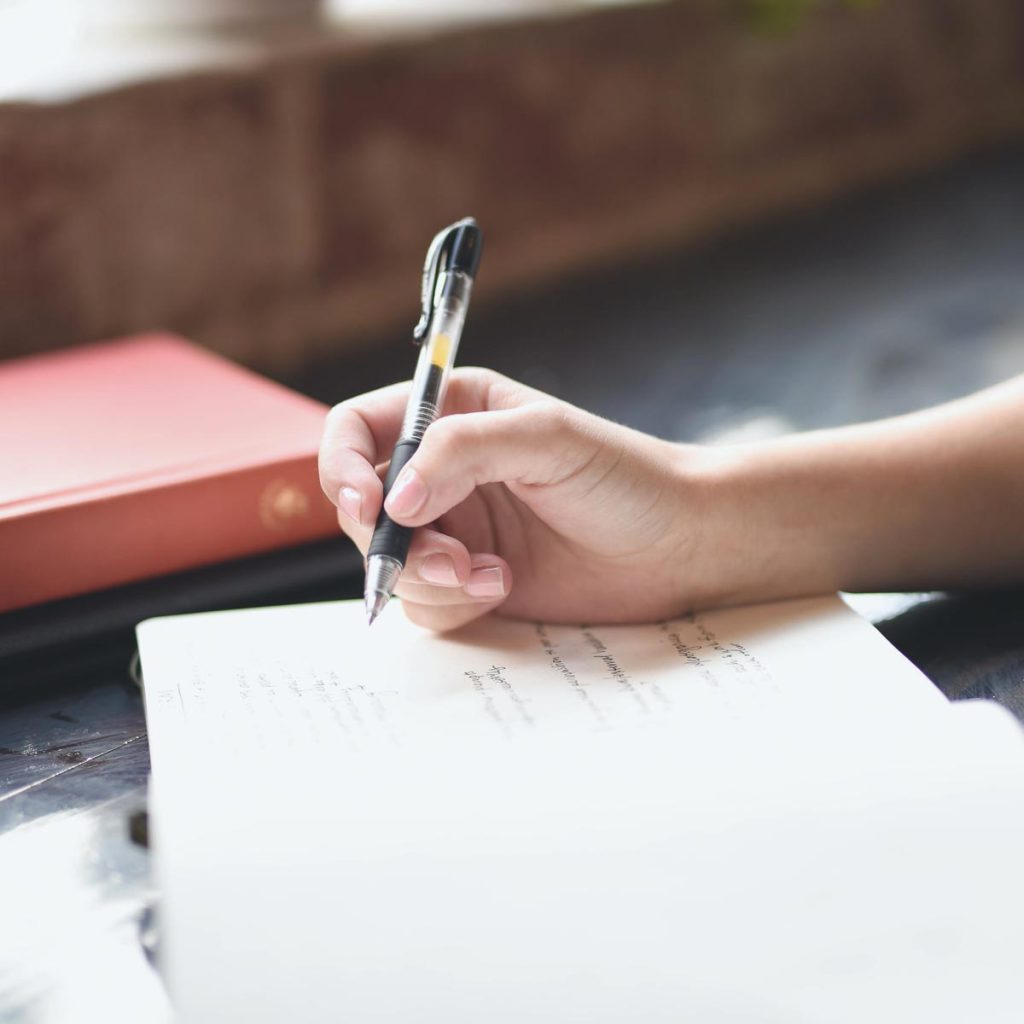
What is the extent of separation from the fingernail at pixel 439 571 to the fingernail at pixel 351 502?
44mm

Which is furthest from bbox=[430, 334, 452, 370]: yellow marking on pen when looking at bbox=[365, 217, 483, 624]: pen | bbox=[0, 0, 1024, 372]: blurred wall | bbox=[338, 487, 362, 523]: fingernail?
bbox=[0, 0, 1024, 372]: blurred wall

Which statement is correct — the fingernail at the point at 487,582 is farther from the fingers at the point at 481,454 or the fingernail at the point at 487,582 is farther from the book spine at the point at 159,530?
the book spine at the point at 159,530

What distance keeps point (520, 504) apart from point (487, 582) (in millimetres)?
92

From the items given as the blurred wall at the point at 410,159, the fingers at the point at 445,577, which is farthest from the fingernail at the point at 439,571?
the blurred wall at the point at 410,159

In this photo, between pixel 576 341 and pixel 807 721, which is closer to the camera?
pixel 807 721

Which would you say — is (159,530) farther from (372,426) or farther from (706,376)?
(706,376)

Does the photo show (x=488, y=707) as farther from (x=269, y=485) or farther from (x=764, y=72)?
(x=764, y=72)

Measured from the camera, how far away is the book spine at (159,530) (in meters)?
0.71

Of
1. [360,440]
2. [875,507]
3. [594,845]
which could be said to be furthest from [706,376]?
[594,845]

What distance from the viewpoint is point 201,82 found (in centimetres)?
127

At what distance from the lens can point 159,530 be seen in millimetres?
748

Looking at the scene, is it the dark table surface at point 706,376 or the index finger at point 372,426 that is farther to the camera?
the index finger at point 372,426

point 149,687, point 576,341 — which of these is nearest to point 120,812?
point 149,687

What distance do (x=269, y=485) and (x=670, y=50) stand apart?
123 cm
